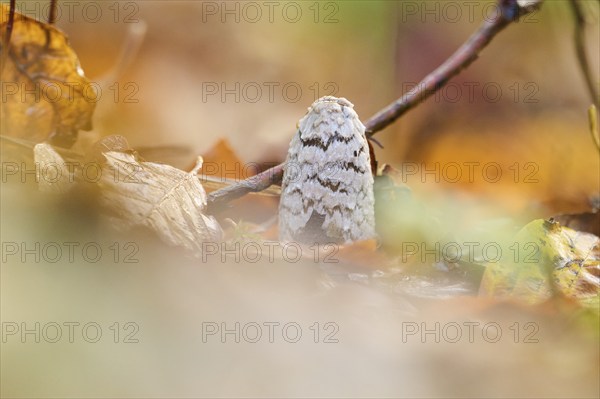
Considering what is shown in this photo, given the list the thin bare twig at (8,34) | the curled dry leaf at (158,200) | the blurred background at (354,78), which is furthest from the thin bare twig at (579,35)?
the thin bare twig at (8,34)

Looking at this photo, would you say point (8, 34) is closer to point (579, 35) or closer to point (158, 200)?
point (158, 200)

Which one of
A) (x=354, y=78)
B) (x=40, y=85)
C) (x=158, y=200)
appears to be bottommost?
(x=158, y=200)

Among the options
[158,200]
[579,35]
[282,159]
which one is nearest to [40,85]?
[158,200]

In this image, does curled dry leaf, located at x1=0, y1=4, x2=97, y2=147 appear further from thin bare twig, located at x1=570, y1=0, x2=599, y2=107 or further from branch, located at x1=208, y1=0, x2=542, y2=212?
thin bare twig, located at x1=570, y1=0, x2=599, y2=107

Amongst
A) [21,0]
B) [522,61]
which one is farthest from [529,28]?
[21,0]

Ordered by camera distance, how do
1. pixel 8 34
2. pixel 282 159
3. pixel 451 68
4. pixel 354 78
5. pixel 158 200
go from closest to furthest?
pixel 158 200, pixel 8 34, pixel 451 68, pixel 282 159, pixel 354 78

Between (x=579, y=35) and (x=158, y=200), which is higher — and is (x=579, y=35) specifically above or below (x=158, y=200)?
above

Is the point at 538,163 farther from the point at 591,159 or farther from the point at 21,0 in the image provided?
the point at 21,0

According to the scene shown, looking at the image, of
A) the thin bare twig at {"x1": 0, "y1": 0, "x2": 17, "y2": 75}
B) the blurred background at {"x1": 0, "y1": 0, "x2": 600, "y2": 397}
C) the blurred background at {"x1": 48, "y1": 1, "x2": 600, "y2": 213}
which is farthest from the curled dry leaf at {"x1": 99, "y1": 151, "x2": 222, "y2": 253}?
the blurred background at {"x1": 48, "y1": 1, "x2": 600, "y2": 213}
